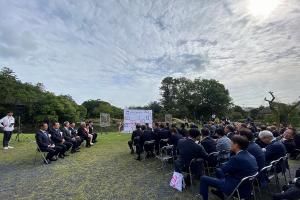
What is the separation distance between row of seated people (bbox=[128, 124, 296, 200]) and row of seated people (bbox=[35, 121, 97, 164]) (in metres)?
3.13

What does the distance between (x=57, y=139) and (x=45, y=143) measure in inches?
41.6

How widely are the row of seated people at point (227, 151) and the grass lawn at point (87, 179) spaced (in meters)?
0.82

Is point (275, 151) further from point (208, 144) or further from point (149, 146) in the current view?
point (149, 146)

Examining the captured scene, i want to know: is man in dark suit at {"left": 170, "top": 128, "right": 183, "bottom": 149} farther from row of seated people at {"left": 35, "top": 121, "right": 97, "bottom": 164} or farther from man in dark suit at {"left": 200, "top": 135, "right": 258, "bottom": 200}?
row of seated people at {"left": 35, "top": 121, "right": 97, "bottom": 164}

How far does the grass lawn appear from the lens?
5.80 metres

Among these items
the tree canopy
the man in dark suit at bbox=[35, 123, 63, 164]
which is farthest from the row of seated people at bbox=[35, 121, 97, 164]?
the tree canopy

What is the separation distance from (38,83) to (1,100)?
2508cm

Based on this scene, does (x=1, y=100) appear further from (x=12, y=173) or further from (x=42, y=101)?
(x=12, y=173)

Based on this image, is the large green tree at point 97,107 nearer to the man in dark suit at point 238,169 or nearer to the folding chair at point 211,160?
the folding chair at point 211,160

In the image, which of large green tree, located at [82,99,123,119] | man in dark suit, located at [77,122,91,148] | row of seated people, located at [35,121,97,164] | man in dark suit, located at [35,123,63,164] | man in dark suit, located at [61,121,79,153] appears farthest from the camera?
large green tree, located at [82,99,123,119]

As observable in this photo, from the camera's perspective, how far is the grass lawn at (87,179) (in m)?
5.80

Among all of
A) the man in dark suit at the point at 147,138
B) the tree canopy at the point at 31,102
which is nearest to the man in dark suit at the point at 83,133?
the man in dark suit at the point at 147,138

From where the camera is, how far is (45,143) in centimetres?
928

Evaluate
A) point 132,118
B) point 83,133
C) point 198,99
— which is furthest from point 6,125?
point 198,99
